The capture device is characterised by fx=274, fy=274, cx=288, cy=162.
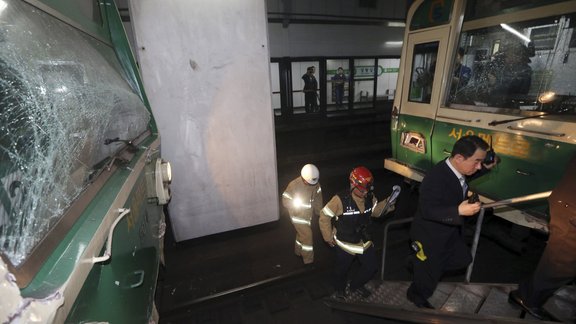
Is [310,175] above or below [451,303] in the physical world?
above

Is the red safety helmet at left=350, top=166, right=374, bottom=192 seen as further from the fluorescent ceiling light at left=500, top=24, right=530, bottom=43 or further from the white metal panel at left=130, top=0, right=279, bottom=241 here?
the fluorescent ceiling light at left=500, top=24, right=530, bottom=43

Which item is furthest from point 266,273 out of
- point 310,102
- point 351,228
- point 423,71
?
point 310,102

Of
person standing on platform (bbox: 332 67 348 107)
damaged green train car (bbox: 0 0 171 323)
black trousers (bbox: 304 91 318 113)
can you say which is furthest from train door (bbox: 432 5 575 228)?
person standing on platform (bbox: 332 67 348 107)

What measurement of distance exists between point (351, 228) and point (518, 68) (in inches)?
103

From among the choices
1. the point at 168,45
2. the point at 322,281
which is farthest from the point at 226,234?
the point at 168,45

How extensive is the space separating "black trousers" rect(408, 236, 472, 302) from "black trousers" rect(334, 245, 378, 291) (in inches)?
16.2

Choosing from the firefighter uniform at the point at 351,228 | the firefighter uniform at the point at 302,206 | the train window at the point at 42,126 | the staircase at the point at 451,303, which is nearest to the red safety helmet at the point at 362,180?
the firefighter uniform at the point at 351,228

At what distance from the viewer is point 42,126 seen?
3.19 ft

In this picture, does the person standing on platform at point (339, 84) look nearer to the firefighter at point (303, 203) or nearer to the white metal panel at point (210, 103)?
the white metal panel at point (210, 103)

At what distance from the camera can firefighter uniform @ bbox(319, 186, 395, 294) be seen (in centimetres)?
268

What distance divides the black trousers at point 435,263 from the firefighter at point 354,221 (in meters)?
0.44

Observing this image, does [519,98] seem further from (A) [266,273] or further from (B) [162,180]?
(B) [162,180]

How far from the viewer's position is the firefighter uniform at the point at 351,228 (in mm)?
2685

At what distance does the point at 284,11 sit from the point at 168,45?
25.7 feet
